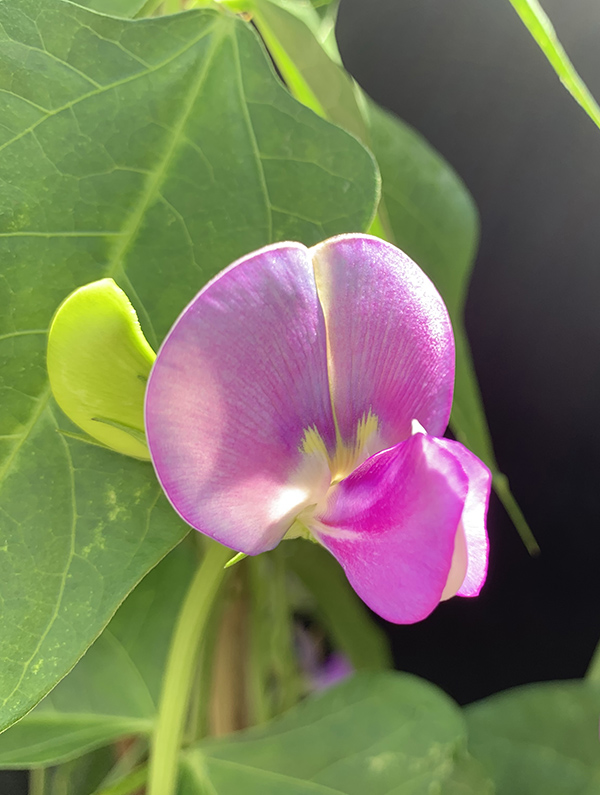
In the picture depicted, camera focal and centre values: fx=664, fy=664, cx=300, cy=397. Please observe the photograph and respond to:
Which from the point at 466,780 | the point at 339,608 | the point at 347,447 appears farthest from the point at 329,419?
the point at 339,608

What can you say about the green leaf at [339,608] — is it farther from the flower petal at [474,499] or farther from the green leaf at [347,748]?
the flower petal at [474,499]

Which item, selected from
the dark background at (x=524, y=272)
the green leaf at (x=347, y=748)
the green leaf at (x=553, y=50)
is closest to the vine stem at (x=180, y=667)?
the green leaf at (x=347, y=748)

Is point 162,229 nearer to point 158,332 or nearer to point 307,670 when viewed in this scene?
point 158,332

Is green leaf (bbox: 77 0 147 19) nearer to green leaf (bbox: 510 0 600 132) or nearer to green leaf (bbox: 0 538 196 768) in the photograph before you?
green leaf (bbox: 510 0 600 132)

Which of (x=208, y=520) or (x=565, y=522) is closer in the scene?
(x=208, y=520)

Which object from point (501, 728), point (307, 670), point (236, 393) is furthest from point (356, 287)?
point (307, 670)

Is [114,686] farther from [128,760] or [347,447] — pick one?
[347,447]

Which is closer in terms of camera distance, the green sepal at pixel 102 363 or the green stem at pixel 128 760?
the green sepal at pixel 102 363
